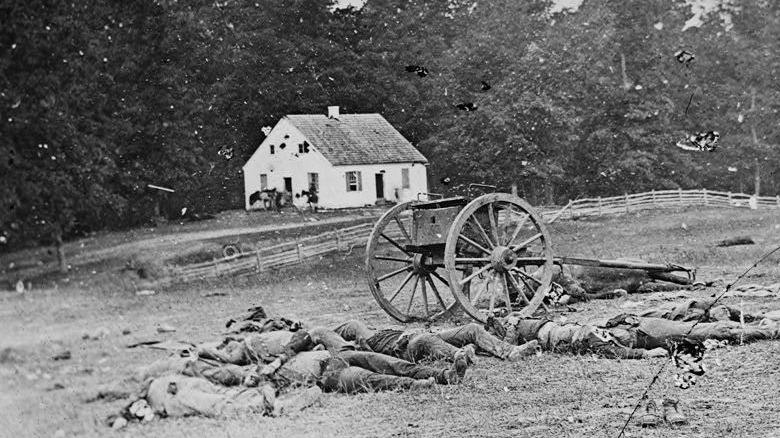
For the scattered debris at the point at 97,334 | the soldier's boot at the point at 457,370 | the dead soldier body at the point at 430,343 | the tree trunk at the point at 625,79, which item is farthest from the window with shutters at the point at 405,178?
the tree trunk at the point at 625,79

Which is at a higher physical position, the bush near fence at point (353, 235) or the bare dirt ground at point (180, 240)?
the bare dirt ground at point (180, 240)

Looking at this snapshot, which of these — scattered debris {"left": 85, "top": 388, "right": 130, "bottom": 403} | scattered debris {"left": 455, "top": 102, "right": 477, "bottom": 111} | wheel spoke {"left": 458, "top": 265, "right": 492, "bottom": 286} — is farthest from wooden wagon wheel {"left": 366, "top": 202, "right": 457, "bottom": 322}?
scattered debris {"left": 85, "top": 388, "right": 130, "bottom": 403}

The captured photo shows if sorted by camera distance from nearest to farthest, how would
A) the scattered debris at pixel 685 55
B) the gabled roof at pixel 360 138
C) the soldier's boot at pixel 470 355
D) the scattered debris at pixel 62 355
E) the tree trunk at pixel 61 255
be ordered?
the tree trunk at pixel 61 255 → the scattered debris at pixel 62 355 → the soldier's boot at pixel 470 355 → the scattered debris at pixel 685 55 → the gabled roof at pixel 360 138

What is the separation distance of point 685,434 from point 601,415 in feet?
1.59

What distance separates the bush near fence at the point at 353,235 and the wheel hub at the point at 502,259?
1.50 m

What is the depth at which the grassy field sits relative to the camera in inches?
127

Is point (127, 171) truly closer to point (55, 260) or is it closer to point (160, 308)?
point (55, 260)

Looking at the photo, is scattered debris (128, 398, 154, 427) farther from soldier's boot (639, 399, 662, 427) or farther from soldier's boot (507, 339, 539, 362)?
soldier's boot (507, 339, 539, 362)

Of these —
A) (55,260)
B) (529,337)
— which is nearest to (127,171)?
(55,260)

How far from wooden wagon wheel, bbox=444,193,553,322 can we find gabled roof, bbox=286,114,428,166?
88 centimetres

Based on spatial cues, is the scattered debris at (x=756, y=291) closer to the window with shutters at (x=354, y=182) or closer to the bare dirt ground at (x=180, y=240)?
the bare dirt ground at (x=180, y=240)

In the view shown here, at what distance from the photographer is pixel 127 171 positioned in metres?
3.65

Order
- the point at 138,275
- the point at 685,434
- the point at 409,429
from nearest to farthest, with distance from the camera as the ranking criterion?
the point at 685,434, the point at 409,429, the point at 138,275

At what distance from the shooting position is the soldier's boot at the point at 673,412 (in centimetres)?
412
